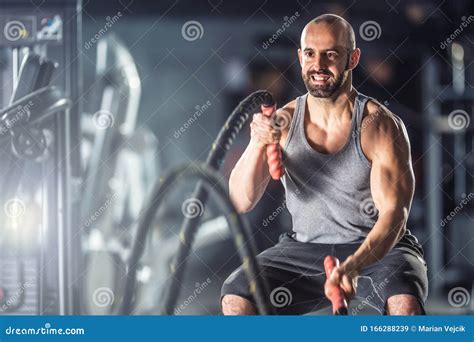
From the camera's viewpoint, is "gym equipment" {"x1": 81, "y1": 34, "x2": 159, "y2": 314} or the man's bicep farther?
"gym equipment" {"x1": 81, "y1": 34, "x2": 159, "y2": 314}

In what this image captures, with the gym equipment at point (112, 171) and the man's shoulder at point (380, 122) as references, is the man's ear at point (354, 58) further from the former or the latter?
the gym equipment at point (112, 171)

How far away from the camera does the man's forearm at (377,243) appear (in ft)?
9.55

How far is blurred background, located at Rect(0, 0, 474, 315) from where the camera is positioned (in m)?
3.09

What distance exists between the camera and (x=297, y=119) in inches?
120

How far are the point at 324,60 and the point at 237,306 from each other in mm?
868

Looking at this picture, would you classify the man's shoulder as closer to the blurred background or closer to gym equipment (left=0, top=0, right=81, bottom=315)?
the blurred background

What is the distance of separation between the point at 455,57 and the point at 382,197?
61cm

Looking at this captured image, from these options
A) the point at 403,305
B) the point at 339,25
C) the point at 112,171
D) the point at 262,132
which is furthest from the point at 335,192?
the point at 112,171

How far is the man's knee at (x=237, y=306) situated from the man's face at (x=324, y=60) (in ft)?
2.41

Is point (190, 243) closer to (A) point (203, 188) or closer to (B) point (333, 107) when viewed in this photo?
(A) point (203, 188)

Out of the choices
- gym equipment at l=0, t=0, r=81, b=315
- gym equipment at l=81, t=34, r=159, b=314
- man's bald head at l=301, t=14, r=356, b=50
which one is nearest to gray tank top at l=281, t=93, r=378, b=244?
man's bald head at l=301, t=14, r=356, b=50

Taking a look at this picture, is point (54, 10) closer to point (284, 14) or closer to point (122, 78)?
point (122, 78)

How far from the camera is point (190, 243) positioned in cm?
306

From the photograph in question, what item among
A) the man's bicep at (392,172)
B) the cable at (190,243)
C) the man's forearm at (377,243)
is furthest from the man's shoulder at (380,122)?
the cable at (190,243)
